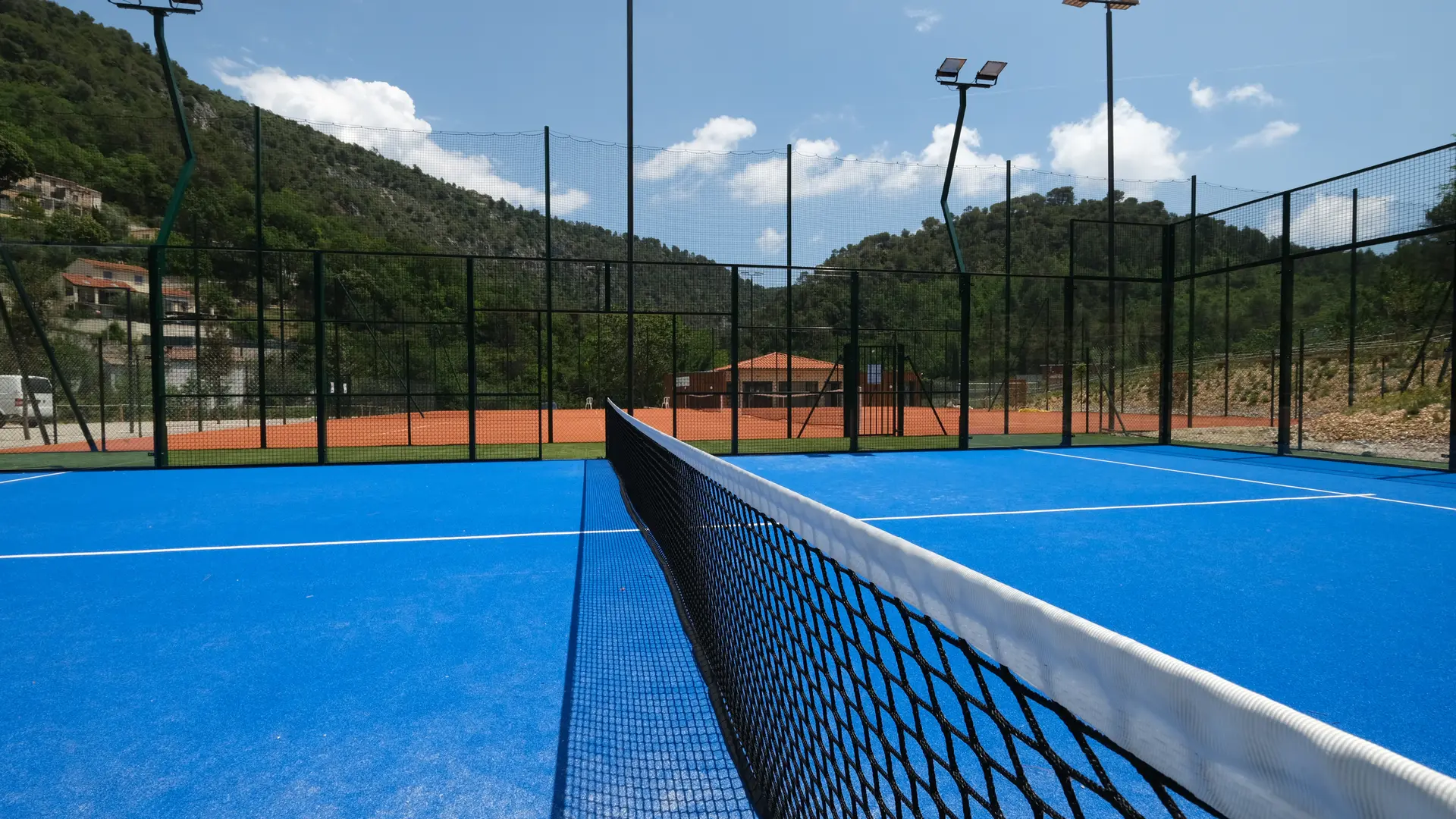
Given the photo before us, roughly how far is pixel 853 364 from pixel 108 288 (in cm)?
1481

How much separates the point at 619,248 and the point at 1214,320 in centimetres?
1218

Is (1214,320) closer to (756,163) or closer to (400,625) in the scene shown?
(756,163)

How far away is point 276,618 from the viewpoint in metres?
3.96

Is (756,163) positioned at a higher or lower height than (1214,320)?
higher

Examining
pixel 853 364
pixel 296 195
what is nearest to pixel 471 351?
pixel 853 364

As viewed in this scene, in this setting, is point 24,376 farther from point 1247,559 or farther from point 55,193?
point 55,193

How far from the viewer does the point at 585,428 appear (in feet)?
63.6

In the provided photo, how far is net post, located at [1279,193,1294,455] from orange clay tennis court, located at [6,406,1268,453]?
10.4ft

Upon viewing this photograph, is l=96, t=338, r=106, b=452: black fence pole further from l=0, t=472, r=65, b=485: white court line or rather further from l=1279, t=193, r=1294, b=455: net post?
l=1279, t=193, r=1294, b=455: net post

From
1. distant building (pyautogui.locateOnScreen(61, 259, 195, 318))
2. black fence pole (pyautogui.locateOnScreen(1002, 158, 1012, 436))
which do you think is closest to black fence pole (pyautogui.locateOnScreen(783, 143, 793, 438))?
black fence pole (pyautogui.locateOnScreen(1002, 158, 1012, 436))

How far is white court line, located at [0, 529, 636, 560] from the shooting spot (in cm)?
546

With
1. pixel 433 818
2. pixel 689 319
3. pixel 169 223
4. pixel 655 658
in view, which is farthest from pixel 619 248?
pixel 433 818

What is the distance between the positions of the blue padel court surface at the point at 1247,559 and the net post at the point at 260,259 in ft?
28.3

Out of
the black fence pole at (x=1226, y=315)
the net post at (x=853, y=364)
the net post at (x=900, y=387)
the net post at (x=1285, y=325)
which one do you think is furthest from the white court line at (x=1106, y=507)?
the black fence pole at (x=1226, y=315)
